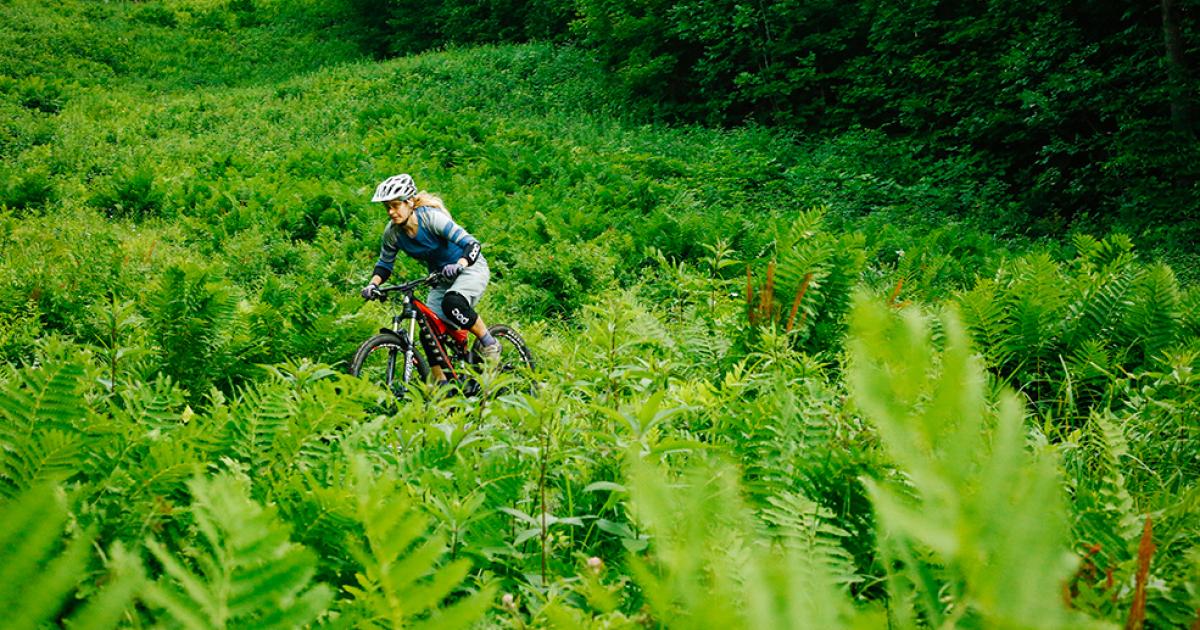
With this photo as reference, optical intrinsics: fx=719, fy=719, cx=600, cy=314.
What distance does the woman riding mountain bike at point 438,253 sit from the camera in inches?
232

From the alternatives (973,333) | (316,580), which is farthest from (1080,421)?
(316,580)

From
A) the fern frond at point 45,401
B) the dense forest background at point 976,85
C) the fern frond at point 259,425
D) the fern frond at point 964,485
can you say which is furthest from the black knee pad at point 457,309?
the dense forest background at point 976,85

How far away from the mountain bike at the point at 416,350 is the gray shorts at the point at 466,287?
0.14 m

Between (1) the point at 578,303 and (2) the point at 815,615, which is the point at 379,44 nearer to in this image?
(1) the point at 578,303

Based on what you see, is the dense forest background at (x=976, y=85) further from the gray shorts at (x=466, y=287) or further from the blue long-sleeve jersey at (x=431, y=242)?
the blue long-sleeve jersey at (x=431, y=242)

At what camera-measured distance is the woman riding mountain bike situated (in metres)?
5.89

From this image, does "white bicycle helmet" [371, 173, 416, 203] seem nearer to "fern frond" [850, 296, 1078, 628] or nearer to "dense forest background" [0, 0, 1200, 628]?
"dense forest background" [0, 0, 1200, 628]

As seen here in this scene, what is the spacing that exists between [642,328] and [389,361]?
8.43 ft

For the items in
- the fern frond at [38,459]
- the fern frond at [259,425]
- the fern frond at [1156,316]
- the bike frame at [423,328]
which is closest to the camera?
the fern frond at [38,459]

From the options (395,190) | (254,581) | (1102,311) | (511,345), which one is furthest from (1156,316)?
(395,190)

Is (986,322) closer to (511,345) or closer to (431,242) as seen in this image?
(511,345)

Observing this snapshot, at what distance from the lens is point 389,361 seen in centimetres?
559

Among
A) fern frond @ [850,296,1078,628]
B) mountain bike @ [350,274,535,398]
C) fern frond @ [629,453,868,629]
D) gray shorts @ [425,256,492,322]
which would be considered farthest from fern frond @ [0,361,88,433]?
gray shorts @ [425,256,492,322]

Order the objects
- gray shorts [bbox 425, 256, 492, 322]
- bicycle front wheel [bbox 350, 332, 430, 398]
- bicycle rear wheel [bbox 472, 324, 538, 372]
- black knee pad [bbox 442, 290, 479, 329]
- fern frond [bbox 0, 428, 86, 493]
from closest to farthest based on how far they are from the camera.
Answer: fern frond [bbox 0, 428, 86, 493] → bicycle front wheel [bbox 350, 332, 430, 398] → black knee pad [bbox 442, 290, 479, 329] → gray shorts [bbox 425, 256, 492, 322] → bicycle rear wheel [bbox 472, 324, 538, 372]
